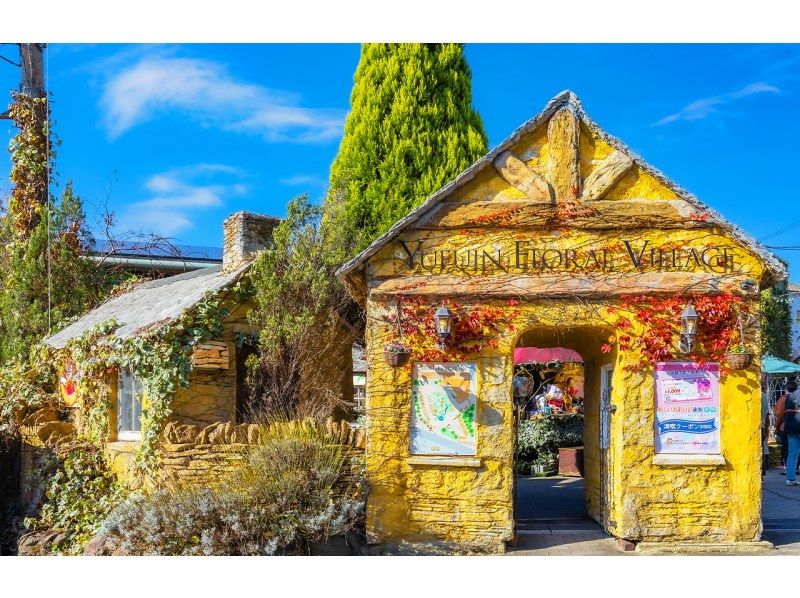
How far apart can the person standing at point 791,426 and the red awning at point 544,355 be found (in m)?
3.62

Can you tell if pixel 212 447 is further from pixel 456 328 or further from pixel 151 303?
pixel 151 303

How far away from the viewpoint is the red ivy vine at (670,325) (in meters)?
9.23

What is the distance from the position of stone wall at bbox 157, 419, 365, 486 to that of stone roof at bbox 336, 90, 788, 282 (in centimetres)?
197

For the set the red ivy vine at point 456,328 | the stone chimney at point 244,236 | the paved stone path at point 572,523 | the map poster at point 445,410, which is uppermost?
the stone chimney at point 244,236

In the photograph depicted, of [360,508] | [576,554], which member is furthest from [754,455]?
[360,508]

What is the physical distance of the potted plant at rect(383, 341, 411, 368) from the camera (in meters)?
9.16

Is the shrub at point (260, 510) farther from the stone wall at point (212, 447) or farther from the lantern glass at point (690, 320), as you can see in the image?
the lantern glass at point (690, 320)

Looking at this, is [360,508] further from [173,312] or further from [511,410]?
[173,312]

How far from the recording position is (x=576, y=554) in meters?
9.01

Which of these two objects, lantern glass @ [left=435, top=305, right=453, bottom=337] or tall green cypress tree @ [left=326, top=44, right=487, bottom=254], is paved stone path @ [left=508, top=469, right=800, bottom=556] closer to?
lantern glass @ [left=435, top=305, right=453, bottom=337]

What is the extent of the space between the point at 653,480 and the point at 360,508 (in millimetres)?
3387

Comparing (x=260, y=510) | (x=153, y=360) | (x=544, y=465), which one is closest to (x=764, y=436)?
(x=544, y=465)

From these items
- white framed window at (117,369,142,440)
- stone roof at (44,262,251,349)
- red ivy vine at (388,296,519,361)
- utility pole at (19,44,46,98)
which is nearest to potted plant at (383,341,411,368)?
red ivy vine at (388,296,519,361)

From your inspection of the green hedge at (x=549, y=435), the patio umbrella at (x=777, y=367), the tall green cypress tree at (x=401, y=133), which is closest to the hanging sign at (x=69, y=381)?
the tall green cypress tree at (x=401, y=133)
